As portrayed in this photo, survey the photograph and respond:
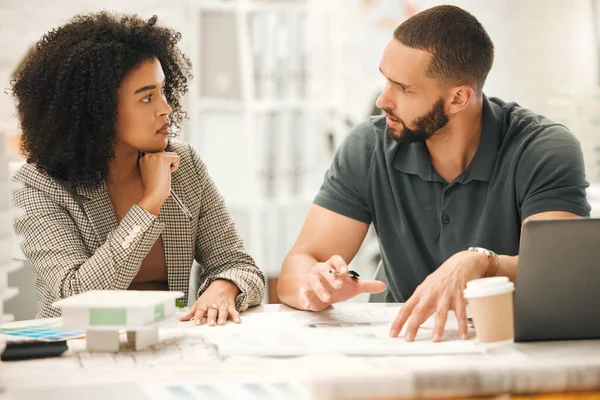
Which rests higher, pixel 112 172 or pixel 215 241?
pixel 112 172

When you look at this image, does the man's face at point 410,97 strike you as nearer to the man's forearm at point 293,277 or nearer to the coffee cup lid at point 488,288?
the man's forearm at point 293,277

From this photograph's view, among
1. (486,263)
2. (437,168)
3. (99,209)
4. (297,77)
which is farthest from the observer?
(297,77)

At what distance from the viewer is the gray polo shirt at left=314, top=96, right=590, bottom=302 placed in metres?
1.75

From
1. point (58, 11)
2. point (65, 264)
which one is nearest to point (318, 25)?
point (58, 11)

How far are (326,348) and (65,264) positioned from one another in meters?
0.70

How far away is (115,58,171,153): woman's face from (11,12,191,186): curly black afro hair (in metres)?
0.02

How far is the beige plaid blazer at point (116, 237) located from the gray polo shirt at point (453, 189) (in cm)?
30

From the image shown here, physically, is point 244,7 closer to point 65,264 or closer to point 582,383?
point 65,264

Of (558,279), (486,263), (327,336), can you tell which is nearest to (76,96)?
(327,336)

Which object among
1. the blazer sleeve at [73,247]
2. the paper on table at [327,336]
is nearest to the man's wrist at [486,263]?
the paper on table at [327,336]

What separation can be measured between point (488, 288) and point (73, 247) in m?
0.95

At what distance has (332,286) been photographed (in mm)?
1431

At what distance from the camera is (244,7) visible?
3.62 m

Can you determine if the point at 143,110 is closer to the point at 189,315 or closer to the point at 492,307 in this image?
the point at 189,315
